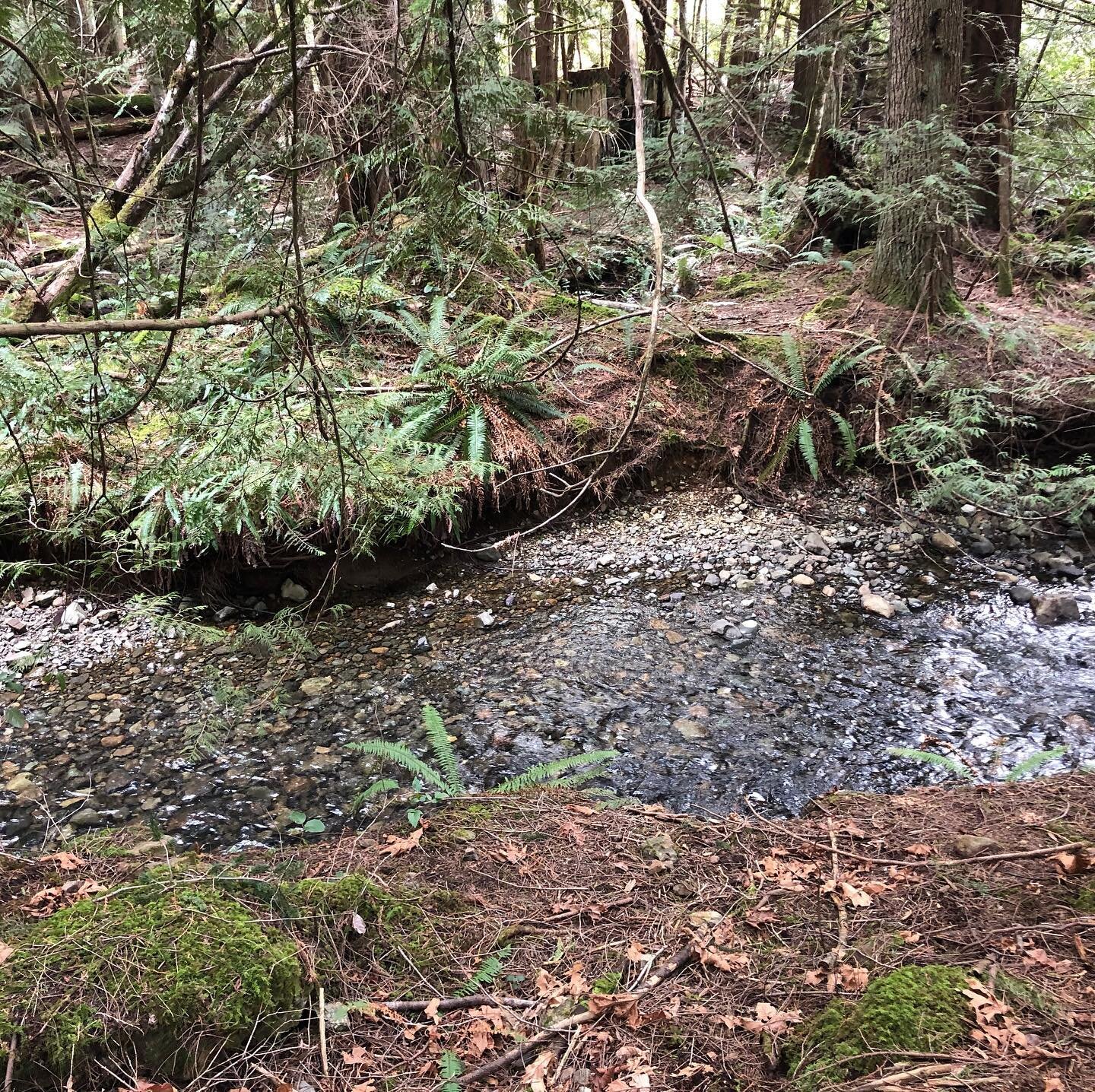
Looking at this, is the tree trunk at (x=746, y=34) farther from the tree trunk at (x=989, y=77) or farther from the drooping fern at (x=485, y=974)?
the drooping fern at (x=485, y=974)

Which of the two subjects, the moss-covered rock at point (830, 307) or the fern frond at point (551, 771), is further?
the moss-covered rock at point (830, 307)

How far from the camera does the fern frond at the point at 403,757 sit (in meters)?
3.77

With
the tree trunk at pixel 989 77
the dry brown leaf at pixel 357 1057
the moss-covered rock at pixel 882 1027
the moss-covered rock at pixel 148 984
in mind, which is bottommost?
the dry brown leaf at pixel 357 1057

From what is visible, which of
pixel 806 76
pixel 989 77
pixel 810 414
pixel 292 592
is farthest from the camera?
pixel 806 76

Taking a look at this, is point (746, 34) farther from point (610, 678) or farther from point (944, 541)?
point (610, 678)

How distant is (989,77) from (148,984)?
940 cm

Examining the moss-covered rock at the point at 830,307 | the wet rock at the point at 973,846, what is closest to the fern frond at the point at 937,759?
the wet rock at the point at 973,846

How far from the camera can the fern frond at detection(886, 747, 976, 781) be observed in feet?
12.5

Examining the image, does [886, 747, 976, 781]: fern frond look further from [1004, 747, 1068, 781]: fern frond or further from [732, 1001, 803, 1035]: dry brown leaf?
[732, 1001, 803, 1035]: dry brown leaf

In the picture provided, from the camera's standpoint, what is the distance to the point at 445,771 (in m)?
3.90

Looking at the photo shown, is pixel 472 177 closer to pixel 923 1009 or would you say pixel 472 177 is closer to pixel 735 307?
pixel 923 1009

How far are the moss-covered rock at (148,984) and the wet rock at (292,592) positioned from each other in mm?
3552

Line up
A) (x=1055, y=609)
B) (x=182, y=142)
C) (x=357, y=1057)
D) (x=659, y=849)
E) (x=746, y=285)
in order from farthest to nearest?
1. (x=746, y=285)
2. (x=1055, y=609)
3. (x=182, y=142)
4. (x=659, y=849)
5. (x=357, y=1057)

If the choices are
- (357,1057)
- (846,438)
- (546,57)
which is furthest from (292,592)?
(546,57)
